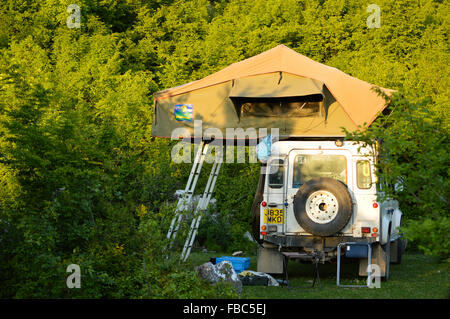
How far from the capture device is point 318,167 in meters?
12.0

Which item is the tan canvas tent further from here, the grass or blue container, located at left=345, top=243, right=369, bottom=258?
the grass

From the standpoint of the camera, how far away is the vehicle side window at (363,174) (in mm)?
11641

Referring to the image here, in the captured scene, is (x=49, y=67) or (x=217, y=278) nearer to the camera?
(x=217, y=278)

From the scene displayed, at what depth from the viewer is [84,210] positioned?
9156mm

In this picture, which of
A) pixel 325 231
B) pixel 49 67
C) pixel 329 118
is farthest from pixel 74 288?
pixel 49 67

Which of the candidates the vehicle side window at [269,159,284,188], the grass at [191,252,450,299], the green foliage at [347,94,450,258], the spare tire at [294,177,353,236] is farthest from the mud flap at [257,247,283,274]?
the green foliage at [347,94,450,258]

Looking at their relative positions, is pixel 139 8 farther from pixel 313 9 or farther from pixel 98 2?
pixel 313 9

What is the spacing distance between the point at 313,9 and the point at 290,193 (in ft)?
106

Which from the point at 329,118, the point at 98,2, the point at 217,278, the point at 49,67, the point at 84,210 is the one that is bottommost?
the point at 217,278

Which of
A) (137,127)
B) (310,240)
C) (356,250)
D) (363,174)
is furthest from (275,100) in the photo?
(137,127)

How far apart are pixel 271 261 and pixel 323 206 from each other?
158 centimetres

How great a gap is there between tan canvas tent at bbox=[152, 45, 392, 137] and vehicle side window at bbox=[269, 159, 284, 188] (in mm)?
1072

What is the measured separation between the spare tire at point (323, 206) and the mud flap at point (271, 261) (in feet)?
3.38
